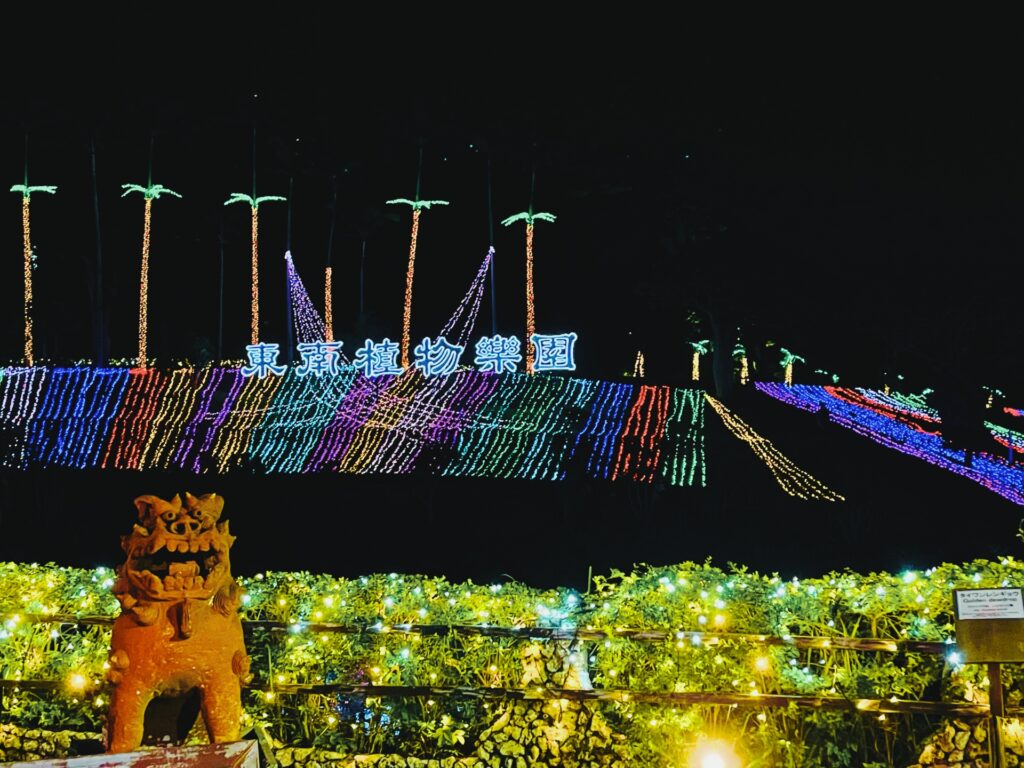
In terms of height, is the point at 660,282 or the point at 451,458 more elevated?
the point at 660,282

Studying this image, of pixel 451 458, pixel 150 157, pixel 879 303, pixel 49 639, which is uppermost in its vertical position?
pixel 150 157

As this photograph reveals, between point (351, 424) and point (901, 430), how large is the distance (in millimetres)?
9996

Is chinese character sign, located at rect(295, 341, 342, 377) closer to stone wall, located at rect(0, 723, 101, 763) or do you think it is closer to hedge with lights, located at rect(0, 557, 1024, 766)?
hedge with lights, located at rect(0, 557, 1024, 766)

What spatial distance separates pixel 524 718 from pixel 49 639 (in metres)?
2.72

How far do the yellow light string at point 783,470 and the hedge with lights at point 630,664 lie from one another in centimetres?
738

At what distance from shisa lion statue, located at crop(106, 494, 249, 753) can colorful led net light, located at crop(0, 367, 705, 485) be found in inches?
377

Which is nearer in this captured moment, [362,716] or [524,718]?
[524,718]

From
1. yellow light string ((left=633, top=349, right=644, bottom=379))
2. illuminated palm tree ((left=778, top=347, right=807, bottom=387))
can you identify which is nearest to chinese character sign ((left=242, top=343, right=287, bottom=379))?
yellow light string ((left=633, top=349, right=644, bottom=379))

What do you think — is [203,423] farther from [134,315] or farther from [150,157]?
[134,315]

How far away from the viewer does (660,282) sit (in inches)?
1045

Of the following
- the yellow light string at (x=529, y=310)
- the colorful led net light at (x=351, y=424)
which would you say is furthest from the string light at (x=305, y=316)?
the colorful led net light at (x=351, y=424)

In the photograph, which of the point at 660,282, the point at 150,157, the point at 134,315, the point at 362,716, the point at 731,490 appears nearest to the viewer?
the point at 362,716

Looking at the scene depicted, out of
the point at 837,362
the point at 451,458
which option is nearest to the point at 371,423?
the point at 451,458

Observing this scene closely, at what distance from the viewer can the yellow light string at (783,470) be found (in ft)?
40.2
